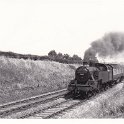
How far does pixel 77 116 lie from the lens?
55.8 ft

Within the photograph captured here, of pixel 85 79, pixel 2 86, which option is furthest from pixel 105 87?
pixel 2 86

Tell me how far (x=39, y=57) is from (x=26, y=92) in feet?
82.6

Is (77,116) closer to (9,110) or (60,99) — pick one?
(9,110)

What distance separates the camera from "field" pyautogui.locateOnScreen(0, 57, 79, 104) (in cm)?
2667

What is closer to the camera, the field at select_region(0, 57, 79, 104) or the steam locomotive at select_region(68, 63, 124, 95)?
the steam locomotive at select_region(68, 63, 124, 95)

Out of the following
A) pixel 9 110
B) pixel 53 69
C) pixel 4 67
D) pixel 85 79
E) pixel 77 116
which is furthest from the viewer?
pixel 53 69

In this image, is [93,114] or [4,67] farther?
[4,67]

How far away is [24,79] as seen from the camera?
111 feet

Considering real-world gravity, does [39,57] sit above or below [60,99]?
above

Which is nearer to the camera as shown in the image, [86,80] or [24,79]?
[86,80]

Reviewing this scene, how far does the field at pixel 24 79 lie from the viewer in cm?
2667

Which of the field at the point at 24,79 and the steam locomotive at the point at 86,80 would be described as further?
the field at the point at 24,79

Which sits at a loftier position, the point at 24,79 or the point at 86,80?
Answer: the point at 86,80

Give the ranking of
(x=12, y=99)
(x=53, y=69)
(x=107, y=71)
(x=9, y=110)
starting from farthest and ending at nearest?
(x=53, y=69) < (x=107, y=71) < (x=12, y=99) < (x=9, y=110)
